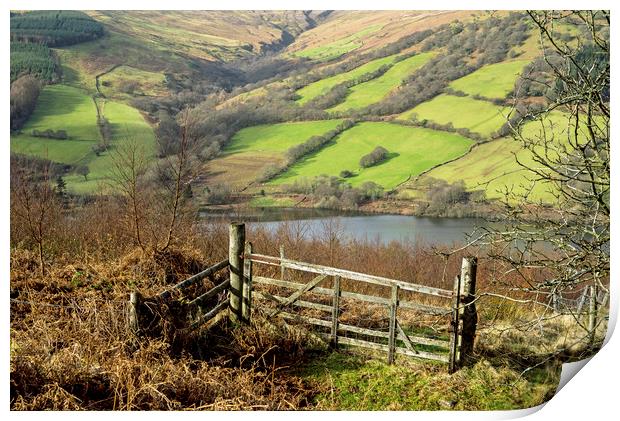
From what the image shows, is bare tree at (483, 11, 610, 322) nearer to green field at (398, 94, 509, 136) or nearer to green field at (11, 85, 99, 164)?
green field at (11, 85, 99, 164)

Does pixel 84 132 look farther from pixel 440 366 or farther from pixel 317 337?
pixel 440 366

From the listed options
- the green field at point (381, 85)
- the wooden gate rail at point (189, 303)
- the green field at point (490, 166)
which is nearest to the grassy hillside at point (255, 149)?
the green field at point (381, 85)

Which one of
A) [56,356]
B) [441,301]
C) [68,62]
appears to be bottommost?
[441,301]

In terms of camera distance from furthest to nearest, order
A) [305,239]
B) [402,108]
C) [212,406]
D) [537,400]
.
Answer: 1. [402,108]
2. [305,239]
3. [537,400]
4. [212,406]

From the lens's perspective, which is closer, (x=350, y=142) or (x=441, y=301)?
(x=441, y=301)

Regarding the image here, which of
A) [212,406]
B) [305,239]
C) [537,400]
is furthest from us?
[305,239]
